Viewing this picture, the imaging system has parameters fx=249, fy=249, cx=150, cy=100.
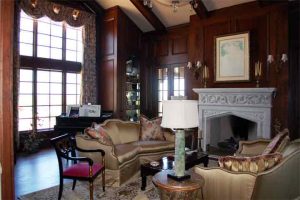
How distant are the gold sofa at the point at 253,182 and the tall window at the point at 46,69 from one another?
5.33 meters

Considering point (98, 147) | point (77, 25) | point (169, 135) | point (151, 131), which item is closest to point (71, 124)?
point (151, 131)

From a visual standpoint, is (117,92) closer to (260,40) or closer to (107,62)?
(107,62)

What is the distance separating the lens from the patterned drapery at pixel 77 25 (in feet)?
18.8

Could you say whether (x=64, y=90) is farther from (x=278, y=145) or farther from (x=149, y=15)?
(x=278, y=145)

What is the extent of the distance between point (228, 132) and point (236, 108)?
35.3 inches

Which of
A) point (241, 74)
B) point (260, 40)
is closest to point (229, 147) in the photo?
point (241, 74)

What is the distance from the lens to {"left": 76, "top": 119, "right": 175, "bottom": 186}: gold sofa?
380 cm

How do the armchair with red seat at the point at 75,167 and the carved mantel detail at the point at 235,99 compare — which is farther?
the carved mantel detail at the point at 235,99

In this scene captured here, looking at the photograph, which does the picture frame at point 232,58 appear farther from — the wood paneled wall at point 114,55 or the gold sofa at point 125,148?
the wood paneled wall at point 114,55

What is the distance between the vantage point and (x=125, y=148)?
4297 millimetres

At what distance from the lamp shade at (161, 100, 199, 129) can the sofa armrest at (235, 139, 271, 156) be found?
1949mm

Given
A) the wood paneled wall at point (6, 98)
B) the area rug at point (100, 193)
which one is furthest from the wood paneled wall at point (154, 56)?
the wood paneled wall at point (6, 98)

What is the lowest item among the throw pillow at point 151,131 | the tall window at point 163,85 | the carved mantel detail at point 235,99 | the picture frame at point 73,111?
the throw pillow at point 151,131

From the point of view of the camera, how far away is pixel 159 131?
16.8ft
